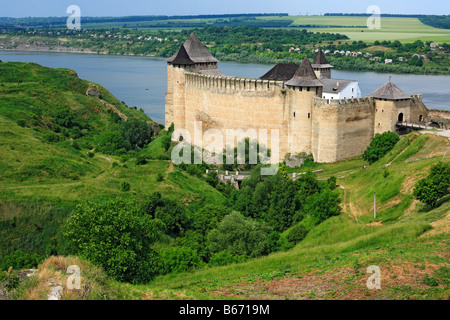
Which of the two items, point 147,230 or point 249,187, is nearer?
point 147,230

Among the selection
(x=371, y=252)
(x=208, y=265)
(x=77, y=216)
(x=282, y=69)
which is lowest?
(x=208, y=265)

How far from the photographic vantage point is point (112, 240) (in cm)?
1071

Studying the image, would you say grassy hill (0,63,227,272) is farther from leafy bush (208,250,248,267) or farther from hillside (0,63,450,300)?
leafy bush (208,250,248,267)

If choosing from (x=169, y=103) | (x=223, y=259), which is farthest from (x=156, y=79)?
(x=223, y=259)

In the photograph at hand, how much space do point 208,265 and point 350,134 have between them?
9216 mm

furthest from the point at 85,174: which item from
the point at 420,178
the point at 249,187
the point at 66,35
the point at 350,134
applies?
the point at 66,35

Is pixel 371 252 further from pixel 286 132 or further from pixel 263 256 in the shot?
pixel 286 132

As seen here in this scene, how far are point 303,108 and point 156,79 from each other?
33221mm

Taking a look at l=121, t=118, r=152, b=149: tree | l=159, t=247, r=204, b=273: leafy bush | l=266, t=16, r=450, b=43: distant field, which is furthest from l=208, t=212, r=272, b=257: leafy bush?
l=266, t=16, r=450, b=43: distant field

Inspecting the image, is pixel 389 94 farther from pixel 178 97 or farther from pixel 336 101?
pixel 178 97

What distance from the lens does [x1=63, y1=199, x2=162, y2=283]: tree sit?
1040 cm

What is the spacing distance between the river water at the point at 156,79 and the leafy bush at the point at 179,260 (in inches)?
910

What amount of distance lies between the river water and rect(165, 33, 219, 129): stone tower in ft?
30.9

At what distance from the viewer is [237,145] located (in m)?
24.3
